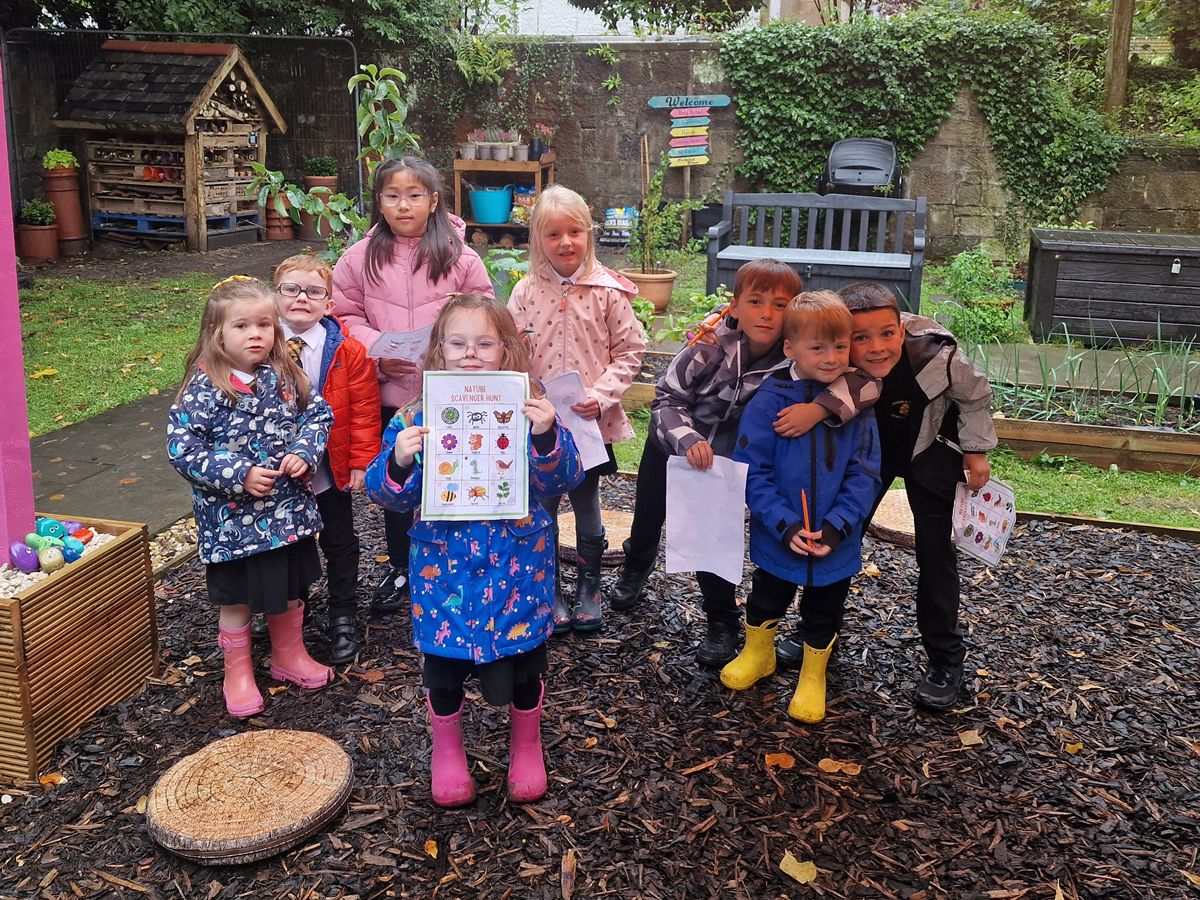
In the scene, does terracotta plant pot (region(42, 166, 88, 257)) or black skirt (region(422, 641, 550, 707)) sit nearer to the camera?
black skirt (region(422, 641, 550, 707))

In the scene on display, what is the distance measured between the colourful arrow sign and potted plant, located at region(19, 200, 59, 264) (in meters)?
7.12

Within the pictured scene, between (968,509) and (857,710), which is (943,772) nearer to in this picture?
(857,710)

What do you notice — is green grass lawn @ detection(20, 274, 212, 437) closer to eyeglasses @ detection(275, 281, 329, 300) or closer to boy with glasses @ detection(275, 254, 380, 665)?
boy with glasses @ detection(275, 254, 380, 665)

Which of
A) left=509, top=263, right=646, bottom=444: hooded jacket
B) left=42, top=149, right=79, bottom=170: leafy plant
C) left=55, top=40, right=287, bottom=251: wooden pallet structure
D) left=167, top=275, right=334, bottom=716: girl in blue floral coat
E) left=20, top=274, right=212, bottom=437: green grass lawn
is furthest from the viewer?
left=55, top=40, right=287, bottom=251: wooden pallet structure

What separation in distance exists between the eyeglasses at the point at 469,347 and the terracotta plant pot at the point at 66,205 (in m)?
10.9

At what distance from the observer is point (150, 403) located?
6.43m

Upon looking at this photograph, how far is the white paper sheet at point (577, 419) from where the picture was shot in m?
3.40

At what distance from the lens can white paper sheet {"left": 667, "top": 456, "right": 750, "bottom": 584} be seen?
3145 millimetres

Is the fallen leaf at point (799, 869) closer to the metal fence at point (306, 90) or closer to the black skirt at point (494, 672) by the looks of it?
the black skirt at point (494, 672)

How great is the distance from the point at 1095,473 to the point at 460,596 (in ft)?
13.9

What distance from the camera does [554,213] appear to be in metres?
3.44

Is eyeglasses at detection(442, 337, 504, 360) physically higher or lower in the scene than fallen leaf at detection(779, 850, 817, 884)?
higher

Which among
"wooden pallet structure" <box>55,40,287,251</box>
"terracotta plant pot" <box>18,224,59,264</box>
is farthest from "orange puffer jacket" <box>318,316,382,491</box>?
"wooden pallet structure" <box>55,40,287,251</box>

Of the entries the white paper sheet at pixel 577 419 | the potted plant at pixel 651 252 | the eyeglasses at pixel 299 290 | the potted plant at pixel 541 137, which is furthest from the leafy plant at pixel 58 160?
the white paper sheet at pixel 577 419
